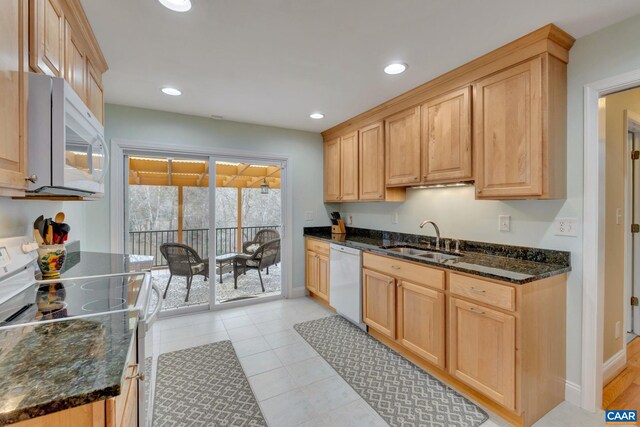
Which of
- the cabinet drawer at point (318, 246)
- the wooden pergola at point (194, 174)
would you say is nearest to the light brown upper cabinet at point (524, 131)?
the cabinet drawer at point (318, 246)

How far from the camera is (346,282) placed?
10.3 feet

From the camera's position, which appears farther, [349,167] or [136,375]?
[349,167]

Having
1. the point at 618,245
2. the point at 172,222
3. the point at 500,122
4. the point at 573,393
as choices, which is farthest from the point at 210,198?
the point at 618,245

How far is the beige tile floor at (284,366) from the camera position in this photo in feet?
5.84

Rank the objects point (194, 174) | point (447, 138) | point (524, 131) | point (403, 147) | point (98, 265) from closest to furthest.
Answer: point (524, 131) < point (98, 265) < point (447, 138) < point (403, 147) < point (194, 174)

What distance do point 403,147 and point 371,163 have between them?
1.70 ft

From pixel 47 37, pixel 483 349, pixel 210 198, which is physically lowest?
pixel 483 349

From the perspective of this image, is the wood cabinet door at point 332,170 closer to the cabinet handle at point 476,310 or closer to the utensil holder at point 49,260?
the cabinet handle at point 476,310

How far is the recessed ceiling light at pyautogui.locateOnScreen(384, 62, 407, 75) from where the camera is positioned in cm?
222

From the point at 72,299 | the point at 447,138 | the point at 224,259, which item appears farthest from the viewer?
the point at 224,259

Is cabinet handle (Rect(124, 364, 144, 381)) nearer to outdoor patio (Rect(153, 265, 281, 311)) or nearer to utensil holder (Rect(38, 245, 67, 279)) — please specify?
utensil holder (Rect(38, 245, 67, 279))

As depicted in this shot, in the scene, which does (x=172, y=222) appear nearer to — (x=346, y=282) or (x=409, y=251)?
(x=346, y=282)

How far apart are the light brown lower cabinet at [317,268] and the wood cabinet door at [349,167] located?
71 centimetres

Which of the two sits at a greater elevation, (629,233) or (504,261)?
(629,233)
